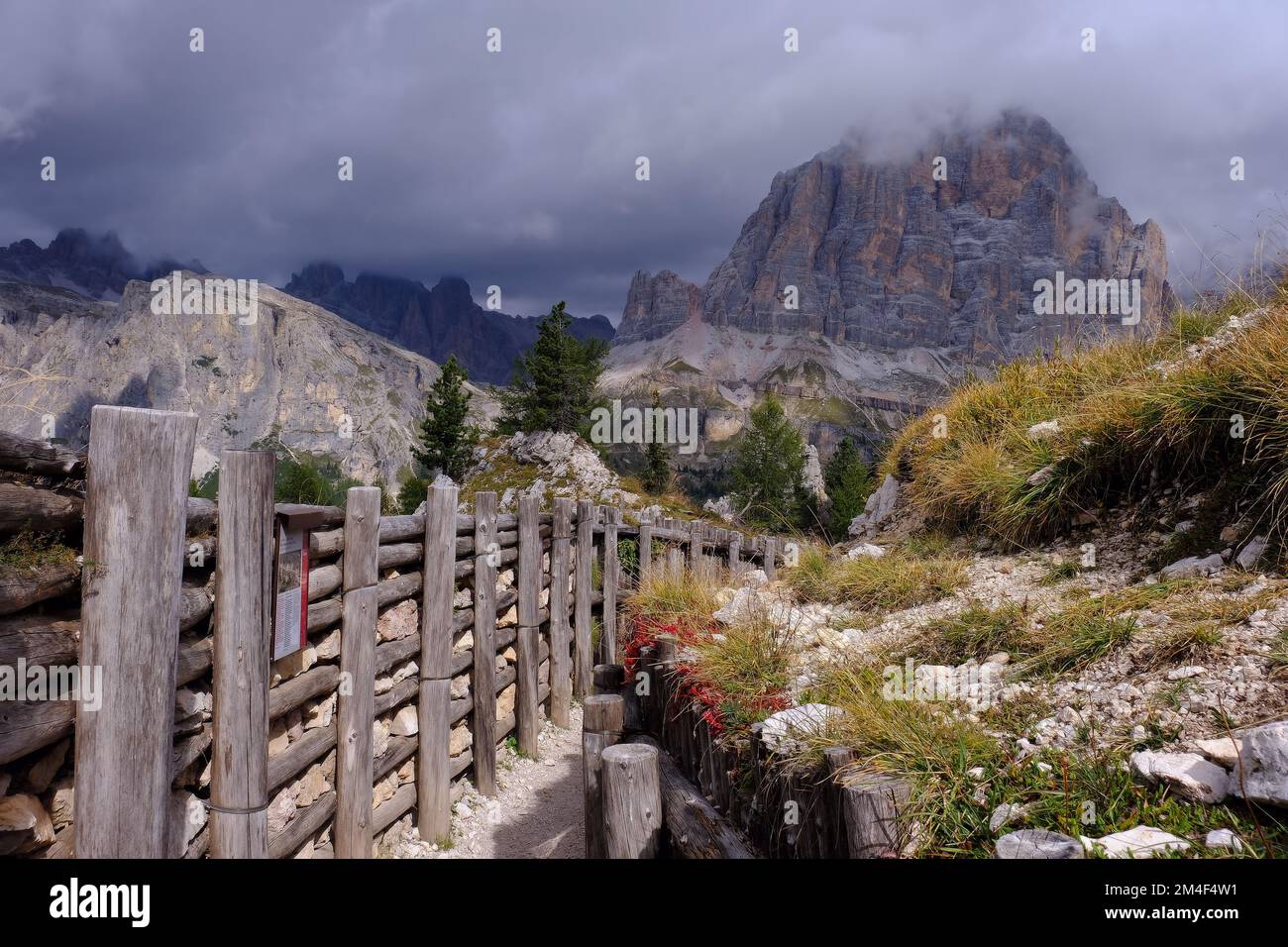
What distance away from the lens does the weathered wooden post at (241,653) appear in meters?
2.99

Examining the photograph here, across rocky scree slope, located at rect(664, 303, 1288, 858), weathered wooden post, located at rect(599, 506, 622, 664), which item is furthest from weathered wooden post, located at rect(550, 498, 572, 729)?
rocky scree slope, located at rect(664, 303, 1288, 858)

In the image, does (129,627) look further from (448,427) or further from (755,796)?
(448,427)

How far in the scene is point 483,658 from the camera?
20.2 ft

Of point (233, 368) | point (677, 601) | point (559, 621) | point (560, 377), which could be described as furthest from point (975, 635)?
point (233, 368)

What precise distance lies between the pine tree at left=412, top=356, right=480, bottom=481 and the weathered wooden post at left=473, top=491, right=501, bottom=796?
33.7 meters

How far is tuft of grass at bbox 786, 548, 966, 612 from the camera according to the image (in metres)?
4.77

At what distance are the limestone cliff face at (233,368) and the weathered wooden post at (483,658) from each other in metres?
106

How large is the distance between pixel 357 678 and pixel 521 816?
2.52 meters

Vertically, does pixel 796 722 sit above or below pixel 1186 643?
below

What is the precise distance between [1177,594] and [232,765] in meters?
4.28

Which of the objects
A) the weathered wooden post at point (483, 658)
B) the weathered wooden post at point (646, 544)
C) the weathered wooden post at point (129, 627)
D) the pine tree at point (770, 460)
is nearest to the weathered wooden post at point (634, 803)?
the weathered wooden post at point (129, 627)

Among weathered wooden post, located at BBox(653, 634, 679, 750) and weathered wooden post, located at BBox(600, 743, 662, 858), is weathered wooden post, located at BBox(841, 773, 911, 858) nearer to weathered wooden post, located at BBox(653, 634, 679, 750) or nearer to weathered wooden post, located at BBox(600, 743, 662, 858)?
weathered wooden post, located at BBox(600, 743, 662, 858)

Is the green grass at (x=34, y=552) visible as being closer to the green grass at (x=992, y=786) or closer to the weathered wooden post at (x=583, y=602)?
the green grass at (x=992, y=786)
